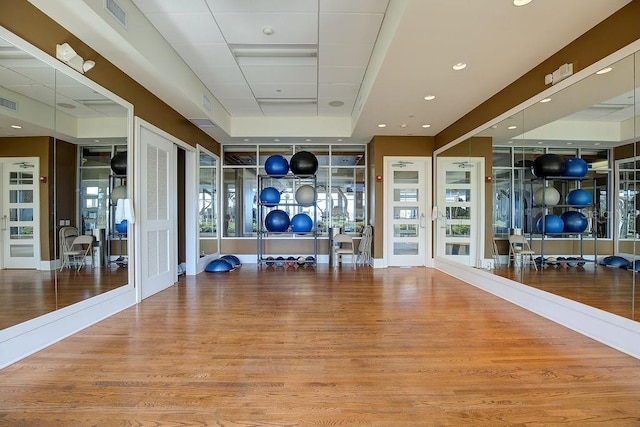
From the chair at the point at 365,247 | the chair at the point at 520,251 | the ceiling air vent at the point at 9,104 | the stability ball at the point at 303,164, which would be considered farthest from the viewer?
the chair at the point at 365,247

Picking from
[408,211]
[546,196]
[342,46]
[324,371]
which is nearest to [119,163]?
[342,46]

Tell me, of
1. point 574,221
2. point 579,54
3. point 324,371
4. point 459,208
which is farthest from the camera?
point 459,208

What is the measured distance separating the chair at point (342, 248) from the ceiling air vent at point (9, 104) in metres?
5.93

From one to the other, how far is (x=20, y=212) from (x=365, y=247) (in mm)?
6303

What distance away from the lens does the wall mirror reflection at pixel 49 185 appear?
287 centimetres

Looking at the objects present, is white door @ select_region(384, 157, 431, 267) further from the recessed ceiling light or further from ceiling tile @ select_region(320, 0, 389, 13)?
the recessed ceiling light

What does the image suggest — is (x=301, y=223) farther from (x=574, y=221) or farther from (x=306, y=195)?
(x=574, y=221)

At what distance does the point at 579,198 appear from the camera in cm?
393

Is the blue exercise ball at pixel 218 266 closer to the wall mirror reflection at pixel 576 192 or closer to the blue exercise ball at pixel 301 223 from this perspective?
the blue exercise ball at pixel 301 223

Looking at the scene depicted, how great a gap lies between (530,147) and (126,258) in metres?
5.62

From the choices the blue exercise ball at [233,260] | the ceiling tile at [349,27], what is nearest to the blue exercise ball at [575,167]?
the ceiling tile at [349,27]

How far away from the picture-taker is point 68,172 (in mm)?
A: 3463

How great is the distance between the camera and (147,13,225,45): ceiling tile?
377 centimetres

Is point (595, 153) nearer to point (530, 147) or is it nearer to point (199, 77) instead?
point (530, 147)
